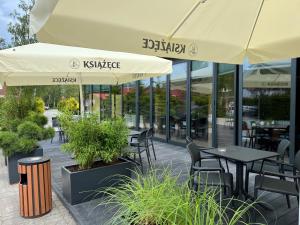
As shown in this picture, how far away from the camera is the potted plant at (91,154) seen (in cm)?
359

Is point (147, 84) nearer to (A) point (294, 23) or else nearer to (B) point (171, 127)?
(B) point (171, 127)

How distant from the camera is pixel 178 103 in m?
8.06

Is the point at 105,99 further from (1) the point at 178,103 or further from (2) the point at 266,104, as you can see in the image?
(2) the point at 266,104

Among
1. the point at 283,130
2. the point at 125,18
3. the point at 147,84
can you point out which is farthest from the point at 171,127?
the point at 125,18

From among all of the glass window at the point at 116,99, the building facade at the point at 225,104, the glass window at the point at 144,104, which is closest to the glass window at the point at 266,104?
the building facade at the point at 225,104

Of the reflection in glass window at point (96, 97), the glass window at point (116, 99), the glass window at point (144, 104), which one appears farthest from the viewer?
the reflection in glass window at point (96, 97)

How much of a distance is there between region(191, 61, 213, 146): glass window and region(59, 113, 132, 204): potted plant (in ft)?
11.5

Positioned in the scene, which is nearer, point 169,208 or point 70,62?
point 169,208

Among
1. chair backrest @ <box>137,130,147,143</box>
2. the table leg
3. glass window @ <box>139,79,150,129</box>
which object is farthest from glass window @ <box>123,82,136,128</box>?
the table leg

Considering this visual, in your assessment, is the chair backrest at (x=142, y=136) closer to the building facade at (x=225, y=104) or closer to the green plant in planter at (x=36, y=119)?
the building facade at (x=225, y=104)

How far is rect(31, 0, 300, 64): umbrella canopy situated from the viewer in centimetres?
132

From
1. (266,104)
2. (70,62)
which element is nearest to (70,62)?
(70,62)

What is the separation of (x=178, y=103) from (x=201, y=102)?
1089 mm

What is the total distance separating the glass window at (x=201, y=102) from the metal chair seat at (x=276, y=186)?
150 inches
